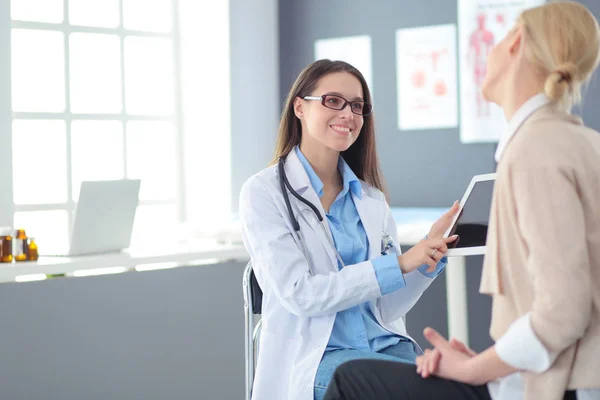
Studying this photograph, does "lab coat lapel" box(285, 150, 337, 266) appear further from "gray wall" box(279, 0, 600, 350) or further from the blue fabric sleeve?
"gray wall" box(279, 0, 600, 350)

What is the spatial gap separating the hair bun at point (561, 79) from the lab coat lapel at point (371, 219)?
96 centimetres

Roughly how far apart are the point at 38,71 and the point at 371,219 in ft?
9.99

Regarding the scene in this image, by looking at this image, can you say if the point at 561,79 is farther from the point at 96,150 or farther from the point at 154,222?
Result: the point at 154,222

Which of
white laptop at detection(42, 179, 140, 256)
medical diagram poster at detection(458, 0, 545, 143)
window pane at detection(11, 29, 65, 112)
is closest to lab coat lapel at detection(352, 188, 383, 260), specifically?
white laptop at detection(42, 179, 140, 256)

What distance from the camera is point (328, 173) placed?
2.38 metres

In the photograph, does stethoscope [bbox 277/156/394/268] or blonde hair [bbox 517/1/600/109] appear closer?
blonde hair [bbox 517/1/600/109]

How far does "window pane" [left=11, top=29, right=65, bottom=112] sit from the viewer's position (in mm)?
4672

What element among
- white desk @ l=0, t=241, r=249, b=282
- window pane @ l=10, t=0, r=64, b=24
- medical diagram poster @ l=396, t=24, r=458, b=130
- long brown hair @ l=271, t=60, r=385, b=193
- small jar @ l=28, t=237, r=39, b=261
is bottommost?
white desk @ l=0, t=241, r=249, b=282

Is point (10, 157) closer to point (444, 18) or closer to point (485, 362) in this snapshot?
point (444, 18)

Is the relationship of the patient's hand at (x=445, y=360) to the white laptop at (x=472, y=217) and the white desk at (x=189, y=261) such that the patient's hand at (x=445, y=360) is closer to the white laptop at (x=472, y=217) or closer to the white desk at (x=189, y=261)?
the white laptop at (x=472, y=217)

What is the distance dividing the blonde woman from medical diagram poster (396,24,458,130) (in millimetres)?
3566

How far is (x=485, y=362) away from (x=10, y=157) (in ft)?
11.9

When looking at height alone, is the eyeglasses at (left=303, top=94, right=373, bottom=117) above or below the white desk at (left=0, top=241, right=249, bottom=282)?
above

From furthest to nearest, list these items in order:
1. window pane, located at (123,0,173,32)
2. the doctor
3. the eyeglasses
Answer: window pane, located at (123,0,173,32)
the eyeglasses
the doctor
